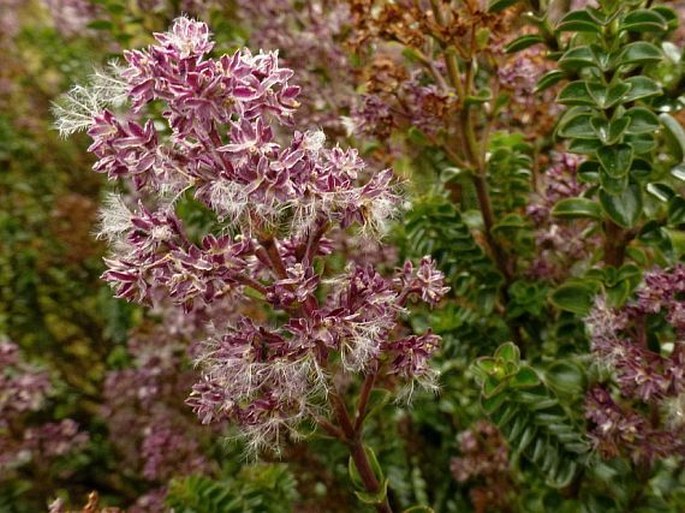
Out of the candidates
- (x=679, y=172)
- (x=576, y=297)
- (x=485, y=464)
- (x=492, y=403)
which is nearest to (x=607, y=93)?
(x=679, y=172)

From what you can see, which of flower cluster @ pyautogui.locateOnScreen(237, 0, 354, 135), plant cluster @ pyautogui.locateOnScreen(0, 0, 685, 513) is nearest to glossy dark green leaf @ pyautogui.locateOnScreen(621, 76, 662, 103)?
plant cluster @ pyautogui.locateOnScreen(0, 0, 685, 513)

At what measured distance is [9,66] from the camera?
6.84 ft

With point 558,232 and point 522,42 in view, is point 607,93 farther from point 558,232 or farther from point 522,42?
point 558,232

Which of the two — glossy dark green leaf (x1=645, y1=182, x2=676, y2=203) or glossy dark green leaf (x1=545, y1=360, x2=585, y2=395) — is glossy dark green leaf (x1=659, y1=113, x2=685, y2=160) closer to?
glossy dark green leaf (x1=645, y1=182, x2=676, y2=203)

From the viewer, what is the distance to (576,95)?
72cm

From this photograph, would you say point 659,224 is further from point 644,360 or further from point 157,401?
point 157,401

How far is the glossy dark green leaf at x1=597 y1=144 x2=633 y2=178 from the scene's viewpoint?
0.70 meters

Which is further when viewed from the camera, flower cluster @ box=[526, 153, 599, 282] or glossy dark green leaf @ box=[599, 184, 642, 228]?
flower cluster @ box=[526, 153, 599, 282]

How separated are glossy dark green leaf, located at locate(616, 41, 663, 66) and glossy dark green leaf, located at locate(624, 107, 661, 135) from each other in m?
0.05

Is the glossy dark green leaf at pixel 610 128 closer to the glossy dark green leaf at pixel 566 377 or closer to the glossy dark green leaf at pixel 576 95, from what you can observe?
the glossy dark green leaf at pixel 576 95

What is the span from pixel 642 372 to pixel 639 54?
331 mm

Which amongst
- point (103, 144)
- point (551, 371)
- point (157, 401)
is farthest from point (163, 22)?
point (551, 371)

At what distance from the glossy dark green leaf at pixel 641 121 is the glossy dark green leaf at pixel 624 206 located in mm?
70

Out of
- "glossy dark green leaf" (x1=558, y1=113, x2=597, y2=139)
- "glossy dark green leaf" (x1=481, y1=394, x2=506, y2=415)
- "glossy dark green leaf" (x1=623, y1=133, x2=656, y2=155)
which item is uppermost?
"glossy dark green leaf" (x1=558, y1=113, x2=597, y2=139)
